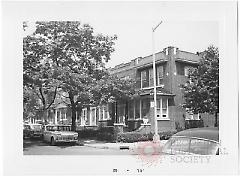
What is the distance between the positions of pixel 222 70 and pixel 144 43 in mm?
765

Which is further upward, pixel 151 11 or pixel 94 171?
pixel 151 11

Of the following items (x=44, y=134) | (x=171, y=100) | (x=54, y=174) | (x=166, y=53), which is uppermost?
(x=166, y=53)

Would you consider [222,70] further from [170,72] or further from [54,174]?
[54,174]

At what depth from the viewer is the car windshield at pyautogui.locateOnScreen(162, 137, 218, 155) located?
5.03m

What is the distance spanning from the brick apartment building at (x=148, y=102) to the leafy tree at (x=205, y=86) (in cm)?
6

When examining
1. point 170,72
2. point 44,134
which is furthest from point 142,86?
point 44,134

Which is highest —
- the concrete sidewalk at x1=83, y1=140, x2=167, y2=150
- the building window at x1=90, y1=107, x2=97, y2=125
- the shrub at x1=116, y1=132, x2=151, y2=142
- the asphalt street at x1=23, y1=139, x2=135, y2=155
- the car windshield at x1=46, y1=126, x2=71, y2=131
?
the building window at x1=90, y1=107, x2=97, y2=125

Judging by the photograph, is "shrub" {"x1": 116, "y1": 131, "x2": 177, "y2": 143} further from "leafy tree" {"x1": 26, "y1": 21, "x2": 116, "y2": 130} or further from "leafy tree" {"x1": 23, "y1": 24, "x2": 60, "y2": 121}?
"leafy tree" {"x1": 23, "y1": 24, "x2": 60, "y2": 121}

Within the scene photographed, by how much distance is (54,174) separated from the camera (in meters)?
4.95

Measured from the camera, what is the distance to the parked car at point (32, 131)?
504 cm

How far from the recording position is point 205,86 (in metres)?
5.15

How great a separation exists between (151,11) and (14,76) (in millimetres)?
1382

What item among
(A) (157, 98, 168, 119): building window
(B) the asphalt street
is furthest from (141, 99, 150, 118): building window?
(B) the asphalt street

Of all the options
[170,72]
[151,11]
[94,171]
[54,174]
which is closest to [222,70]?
[170,72]
